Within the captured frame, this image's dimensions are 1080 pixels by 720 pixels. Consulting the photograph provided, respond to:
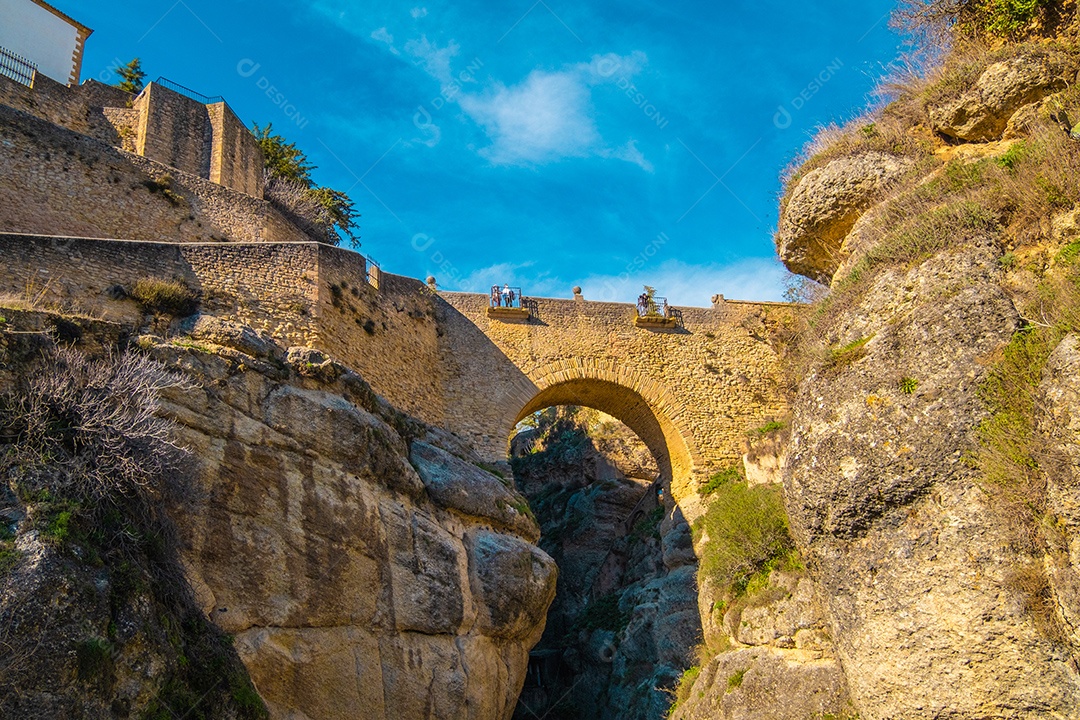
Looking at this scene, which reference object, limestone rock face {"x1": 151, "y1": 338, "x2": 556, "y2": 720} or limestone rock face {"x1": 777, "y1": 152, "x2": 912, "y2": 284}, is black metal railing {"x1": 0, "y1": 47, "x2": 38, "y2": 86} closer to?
limestone rock face {"x1": 151, "y1": 338, "x2": 556, "y2": 720}

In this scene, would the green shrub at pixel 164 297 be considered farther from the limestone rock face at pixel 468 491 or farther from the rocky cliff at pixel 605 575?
the rocky cliff at pixel 605 575

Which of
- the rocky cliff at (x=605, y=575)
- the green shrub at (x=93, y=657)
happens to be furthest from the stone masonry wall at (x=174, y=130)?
the green shrub at (x=93, y=657)

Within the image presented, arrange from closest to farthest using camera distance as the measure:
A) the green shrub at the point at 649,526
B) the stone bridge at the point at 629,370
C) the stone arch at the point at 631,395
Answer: the stone bridge at the point at 629,370
the stone arch at the point at 631,395
the green shrub at the point at 649,526

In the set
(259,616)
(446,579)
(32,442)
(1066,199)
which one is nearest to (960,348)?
(1066,199)

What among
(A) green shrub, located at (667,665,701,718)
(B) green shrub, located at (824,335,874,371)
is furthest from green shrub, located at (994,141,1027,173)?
(A) green shrub, located at (667,665,701,718)

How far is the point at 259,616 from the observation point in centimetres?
1057

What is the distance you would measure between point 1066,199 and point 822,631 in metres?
6.56

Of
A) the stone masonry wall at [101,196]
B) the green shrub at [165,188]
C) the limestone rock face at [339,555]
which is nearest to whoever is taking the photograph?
the limestone rock face at [339,555]

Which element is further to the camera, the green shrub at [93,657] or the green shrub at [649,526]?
the green shrub at [649,526]

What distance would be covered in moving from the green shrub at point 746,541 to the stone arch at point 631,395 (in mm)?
3651

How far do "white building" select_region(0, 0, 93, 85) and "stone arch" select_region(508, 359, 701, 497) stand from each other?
1557 cm

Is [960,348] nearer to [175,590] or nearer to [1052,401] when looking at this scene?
[1052,401]

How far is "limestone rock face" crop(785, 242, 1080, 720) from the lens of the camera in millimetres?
8891

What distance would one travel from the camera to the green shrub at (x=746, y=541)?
14.9m
